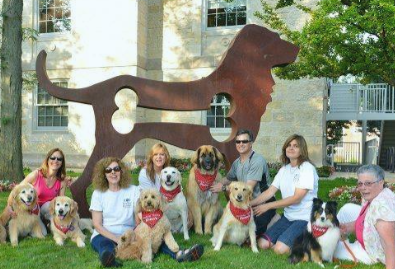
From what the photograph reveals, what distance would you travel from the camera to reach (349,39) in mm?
8180

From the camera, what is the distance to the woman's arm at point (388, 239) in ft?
12.8

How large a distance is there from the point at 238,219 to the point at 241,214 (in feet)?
0.24

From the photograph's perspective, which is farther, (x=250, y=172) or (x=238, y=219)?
(x=250, y=172)

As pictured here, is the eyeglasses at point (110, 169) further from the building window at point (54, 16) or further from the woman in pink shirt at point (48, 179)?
the building window at point (54, 16)

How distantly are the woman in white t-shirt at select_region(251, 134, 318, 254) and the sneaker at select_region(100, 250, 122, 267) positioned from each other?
1.85 meters

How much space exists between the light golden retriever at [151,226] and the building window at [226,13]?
12946mm

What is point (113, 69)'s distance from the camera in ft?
54.9

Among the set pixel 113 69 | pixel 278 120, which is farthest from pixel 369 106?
pixel 113 69

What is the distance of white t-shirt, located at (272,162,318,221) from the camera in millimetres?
5262

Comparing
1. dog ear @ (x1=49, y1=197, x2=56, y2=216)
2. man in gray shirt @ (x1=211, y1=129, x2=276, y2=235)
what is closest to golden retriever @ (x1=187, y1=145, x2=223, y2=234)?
man in gray shirt @ (x1=211, y1=129, x2=276, y2=235)

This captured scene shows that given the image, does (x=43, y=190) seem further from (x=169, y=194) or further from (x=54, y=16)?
(x=54, y=16)

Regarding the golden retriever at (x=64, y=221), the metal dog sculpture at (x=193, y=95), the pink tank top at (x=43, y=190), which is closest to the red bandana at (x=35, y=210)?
the golden retriever at (x=64, y=221)

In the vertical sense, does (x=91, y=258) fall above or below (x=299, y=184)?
below

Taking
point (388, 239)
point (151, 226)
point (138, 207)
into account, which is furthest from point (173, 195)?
point (388, 239)
